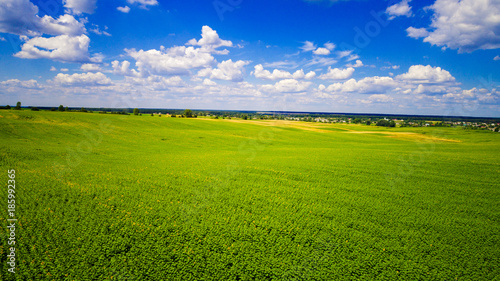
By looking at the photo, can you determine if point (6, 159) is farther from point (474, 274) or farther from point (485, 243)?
point (485, 243)

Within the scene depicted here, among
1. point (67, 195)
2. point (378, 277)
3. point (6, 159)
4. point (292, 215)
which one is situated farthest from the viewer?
point (6, 159)

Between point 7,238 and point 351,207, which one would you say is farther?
point 351,207

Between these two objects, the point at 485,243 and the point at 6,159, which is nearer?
the point at 485,243

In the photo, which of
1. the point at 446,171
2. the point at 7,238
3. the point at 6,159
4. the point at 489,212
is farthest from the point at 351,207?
the point at 6,159

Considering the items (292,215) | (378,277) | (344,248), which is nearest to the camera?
(378,277)

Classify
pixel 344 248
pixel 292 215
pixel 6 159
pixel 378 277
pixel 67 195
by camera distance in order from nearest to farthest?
pixel 378 277
pixel 344 248
pixel 292 215
pixel 67 195
pixel 6 159

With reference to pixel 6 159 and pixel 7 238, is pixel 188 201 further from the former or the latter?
pixel 6 159

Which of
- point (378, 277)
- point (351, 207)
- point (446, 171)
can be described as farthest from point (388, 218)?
point (446, 171)

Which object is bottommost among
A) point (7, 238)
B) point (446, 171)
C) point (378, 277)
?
point (378, 277)

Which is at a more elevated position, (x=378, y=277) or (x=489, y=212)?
(x=489, y=212)
